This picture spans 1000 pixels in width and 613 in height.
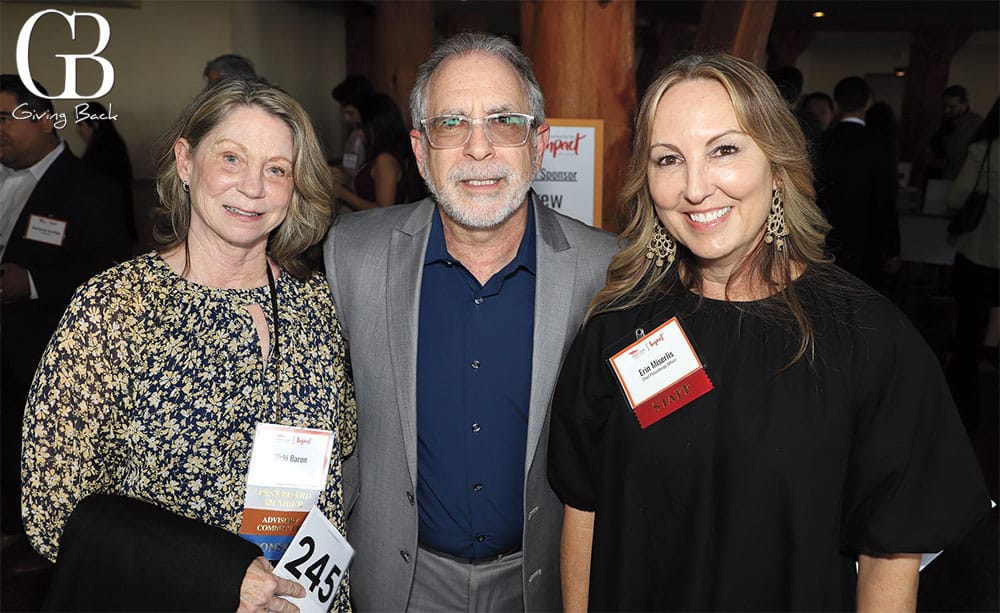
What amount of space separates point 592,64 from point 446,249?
1152 millimetres

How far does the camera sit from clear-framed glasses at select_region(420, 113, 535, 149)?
185 centimetres

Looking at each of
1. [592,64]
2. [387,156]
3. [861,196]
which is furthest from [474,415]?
[861,196]

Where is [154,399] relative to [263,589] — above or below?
above

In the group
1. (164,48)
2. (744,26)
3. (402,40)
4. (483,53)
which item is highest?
(402,40)

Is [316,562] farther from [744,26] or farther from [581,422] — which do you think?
[744,26]

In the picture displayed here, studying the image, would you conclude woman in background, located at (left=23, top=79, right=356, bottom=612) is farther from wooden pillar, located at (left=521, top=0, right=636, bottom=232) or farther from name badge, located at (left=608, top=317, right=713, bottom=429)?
wooden pillar, located at (left=521, top=0, right=636, bottom=232)

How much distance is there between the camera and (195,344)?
1.64 metres

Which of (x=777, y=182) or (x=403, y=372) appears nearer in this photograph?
(x=777, y=182)

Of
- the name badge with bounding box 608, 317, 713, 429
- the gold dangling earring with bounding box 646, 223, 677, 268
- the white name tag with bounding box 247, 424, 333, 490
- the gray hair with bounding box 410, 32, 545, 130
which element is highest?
the gray hair with bounding box 410, 32, 545, 130

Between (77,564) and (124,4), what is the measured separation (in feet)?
17.6

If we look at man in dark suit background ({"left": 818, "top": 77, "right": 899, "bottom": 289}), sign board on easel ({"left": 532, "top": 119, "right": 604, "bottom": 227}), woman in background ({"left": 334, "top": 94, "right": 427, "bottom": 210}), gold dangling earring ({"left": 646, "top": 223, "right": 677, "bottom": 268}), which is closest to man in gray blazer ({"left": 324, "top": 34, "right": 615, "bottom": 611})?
gold dangling earring ({"left": 646, "top": 223, "right": 677, "bottom": 268})

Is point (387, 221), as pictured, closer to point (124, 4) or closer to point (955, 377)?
point (955, 377)

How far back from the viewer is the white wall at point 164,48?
137 inches

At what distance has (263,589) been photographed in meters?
1.58
